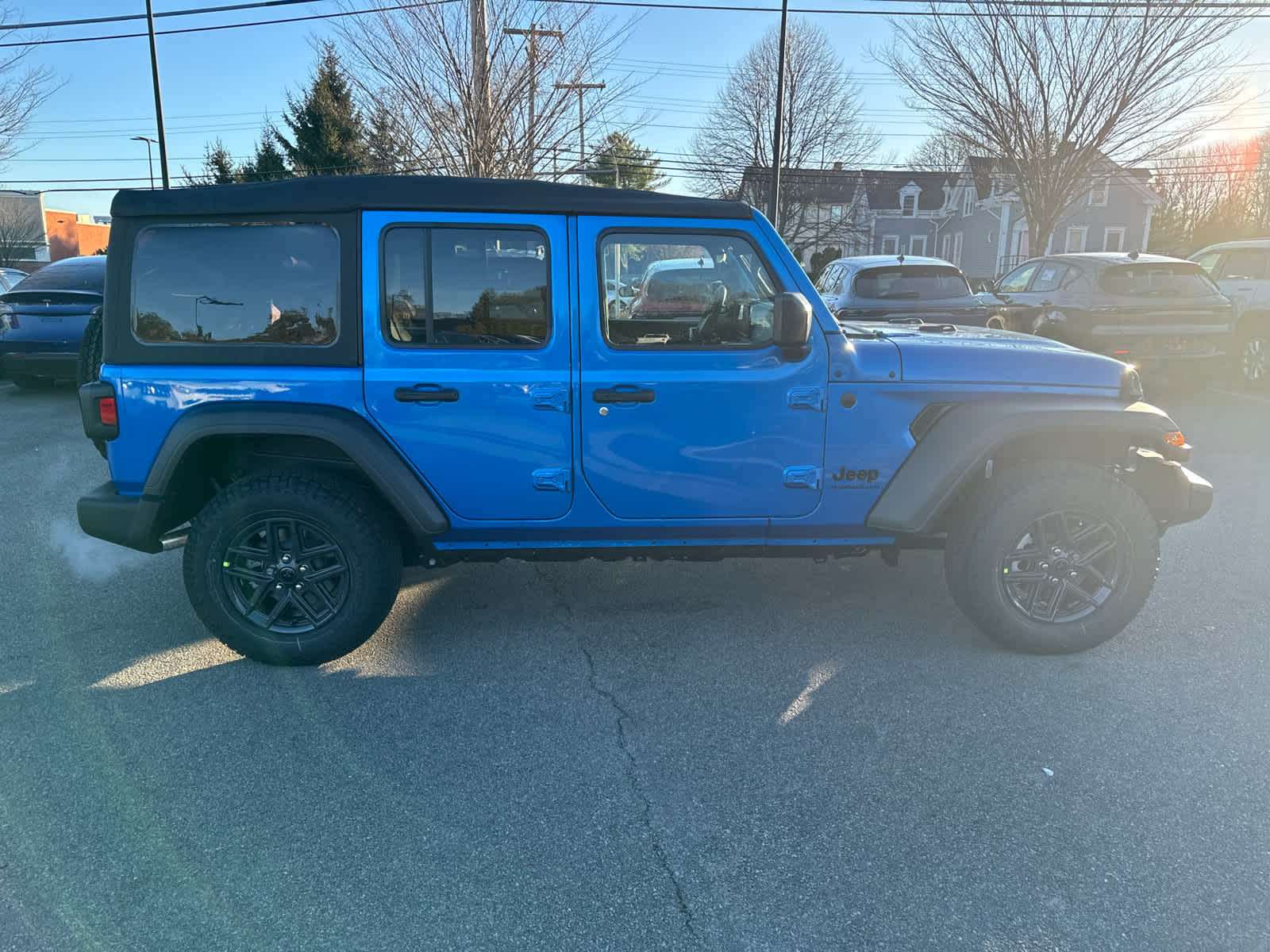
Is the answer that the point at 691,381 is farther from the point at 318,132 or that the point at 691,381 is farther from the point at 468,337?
the point at 318,132

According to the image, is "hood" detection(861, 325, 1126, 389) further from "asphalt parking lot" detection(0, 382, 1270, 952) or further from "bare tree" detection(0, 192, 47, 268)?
"bare tree" detection(0, 192, 47, 268)

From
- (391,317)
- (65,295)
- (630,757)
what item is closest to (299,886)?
(630,757)

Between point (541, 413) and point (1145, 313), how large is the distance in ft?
25.1

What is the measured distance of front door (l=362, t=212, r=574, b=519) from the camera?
3.33 meters

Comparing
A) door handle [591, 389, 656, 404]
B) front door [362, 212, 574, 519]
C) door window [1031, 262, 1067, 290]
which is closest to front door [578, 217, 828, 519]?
door handle [591, 389, 656, 404]

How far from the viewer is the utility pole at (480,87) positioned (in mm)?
10523

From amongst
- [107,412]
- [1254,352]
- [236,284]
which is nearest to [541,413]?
[236,284]

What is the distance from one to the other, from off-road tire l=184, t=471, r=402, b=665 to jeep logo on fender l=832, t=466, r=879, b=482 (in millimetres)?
1887

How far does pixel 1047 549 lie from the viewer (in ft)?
11.7

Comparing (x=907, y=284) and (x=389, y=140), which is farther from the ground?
(x=389, y=140)

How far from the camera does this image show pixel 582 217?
11.1 feet

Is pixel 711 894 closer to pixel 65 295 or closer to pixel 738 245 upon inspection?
pixel 738 245

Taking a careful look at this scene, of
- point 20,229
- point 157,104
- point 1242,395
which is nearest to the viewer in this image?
point 1242,395

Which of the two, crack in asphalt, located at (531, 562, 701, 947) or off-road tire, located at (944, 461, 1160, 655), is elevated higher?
off-road tire, located at (944, 461, 1160, 655)
